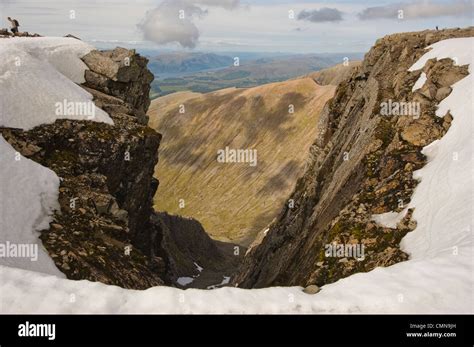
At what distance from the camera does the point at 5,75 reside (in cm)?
3553

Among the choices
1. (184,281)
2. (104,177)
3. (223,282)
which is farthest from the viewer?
(223,282)

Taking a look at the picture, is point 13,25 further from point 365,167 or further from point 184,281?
point 365,167

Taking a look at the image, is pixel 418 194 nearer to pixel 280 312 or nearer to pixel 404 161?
pixel 404 161

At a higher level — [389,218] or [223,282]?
[389,218]

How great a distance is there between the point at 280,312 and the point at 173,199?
156843 mm

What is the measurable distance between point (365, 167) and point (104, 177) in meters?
21.5

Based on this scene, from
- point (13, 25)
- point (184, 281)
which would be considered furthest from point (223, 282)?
point (13, 25)

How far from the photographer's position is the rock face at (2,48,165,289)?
79.0 feet

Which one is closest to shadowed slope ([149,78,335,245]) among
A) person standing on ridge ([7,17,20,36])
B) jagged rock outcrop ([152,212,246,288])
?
jagged rock outcrop ([152,212,246,288])

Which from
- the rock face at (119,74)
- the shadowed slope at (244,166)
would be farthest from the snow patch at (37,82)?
the shadowed slope at (244,166)

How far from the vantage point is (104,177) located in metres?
33.8

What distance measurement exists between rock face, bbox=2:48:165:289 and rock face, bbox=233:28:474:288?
39.6ft

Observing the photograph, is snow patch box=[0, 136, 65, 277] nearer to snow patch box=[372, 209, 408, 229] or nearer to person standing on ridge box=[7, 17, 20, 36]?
snow patch box=[372, 209, 408, 229]

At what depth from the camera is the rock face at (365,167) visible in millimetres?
22203
